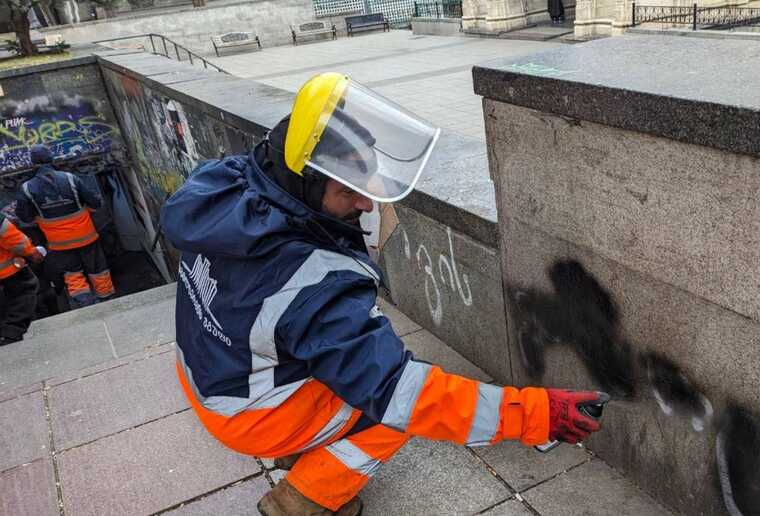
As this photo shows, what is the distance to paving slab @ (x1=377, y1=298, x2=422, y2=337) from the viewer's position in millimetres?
3834

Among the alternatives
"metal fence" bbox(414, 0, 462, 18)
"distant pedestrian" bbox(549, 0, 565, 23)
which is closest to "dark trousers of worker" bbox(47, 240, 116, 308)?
"distant pedestrian" bbox(549, 0, 565, 23)

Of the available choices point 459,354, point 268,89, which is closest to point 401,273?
point 459,354

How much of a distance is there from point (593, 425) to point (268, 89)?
4.63 m

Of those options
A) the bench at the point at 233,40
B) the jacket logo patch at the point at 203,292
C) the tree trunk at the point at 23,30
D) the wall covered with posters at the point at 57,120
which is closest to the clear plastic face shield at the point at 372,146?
the jacket logo patch at the point at 203,292

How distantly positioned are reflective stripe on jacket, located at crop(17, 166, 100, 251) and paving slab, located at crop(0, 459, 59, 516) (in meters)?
6.44

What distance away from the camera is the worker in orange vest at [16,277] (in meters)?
6.75

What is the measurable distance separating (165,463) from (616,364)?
78.2 inches

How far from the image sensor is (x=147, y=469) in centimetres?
312

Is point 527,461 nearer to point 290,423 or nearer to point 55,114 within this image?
point 290,423

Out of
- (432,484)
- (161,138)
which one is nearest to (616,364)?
(432,484)

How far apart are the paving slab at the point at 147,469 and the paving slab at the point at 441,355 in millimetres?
1025

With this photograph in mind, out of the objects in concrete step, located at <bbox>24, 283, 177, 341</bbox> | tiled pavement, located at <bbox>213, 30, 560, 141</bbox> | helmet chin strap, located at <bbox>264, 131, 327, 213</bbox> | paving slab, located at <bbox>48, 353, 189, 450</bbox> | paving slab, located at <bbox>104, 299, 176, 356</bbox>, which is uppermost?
helmet chin strap, located at <bbox>264, 131, 327, 213</bbox>

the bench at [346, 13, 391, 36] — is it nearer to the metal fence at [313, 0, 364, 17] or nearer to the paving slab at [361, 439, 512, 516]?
the metal fence at [313, 0, 364, 17]

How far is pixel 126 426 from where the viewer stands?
→ 137 inches
